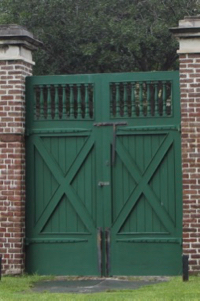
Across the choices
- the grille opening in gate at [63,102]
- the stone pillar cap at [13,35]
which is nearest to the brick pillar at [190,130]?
the grille opening in gate at [63,102]

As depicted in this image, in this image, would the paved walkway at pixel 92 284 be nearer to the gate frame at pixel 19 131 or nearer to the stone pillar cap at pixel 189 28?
the gate frame at pixel 19 131

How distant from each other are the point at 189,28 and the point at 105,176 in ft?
8.09

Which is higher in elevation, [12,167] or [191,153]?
[191,153]

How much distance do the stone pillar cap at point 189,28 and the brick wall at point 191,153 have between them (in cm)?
29

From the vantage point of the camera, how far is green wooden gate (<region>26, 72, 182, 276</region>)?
450 inches

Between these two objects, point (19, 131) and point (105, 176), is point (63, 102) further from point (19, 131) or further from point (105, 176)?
point (105, 176)

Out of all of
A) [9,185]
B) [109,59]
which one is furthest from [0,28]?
[109,59]

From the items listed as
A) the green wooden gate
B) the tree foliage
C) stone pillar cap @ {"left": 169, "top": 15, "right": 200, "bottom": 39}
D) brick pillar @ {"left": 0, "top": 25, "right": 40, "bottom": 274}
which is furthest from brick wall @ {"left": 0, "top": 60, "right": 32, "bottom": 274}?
the tree foliage

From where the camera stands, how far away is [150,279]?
442 inches

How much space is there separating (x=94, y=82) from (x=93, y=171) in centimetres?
133

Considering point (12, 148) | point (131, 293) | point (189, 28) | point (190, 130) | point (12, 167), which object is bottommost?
point (131, 293)

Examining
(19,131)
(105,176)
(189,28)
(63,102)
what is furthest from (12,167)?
(189,28)

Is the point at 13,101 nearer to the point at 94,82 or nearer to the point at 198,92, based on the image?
the point at 94,82

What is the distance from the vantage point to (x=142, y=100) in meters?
11.6
